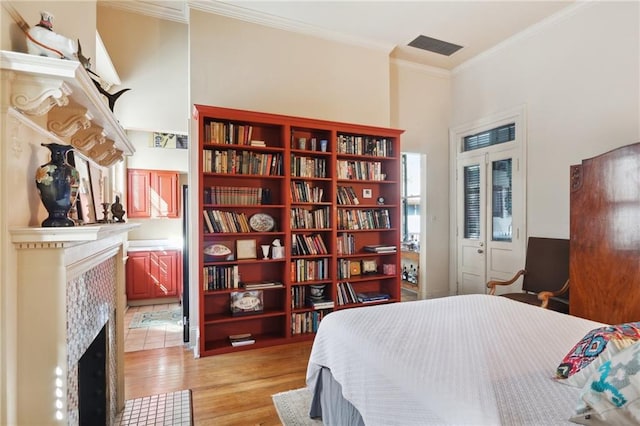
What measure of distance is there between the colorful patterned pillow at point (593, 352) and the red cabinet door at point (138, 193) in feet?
17.4

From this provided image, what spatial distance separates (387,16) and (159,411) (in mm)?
4023

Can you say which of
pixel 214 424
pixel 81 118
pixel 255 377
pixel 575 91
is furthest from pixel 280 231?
pixel 575 91

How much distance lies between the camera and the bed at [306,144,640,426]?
98 centimetres

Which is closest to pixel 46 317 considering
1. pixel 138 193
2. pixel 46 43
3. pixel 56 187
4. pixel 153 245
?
pixel 56 187

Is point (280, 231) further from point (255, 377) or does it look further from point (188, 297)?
point (255, 377)

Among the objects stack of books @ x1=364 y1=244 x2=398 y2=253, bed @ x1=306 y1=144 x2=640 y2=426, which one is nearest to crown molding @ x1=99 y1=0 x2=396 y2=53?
stack of books @ x1=364 y1=244 x2=398 y2=253

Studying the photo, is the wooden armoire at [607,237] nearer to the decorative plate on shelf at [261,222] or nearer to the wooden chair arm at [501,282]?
the wooden chair arm at [501,282]

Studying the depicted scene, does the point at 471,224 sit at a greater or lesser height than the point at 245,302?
greater

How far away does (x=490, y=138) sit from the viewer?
4.16 m

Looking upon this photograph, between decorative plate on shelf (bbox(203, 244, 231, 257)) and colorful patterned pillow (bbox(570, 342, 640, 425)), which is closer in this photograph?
colorful patterned pillow (bbox(570, 342, 640, 425))

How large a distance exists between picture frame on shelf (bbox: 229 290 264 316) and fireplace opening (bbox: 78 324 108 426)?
1.30 m

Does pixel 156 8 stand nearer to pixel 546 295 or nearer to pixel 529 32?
pixel 529 32

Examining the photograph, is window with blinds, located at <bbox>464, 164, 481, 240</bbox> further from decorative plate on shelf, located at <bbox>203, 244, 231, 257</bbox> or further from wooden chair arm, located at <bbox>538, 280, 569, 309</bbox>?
decorative plate on shelf, located at <bbox>203, 244, 231, 257</bbox>

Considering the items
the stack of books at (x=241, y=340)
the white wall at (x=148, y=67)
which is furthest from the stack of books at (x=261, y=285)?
the white wall at (x=148, y=67)
